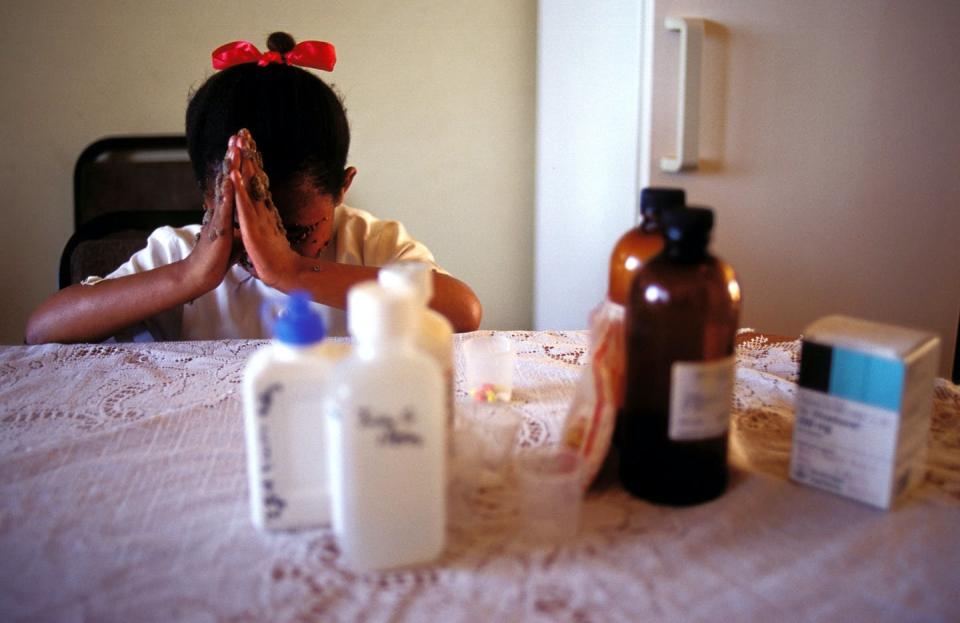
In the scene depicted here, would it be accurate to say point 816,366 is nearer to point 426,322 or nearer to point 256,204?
point 426,322

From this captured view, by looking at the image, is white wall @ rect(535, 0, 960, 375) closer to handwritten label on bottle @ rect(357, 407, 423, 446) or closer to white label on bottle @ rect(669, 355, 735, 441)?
white label on bottle @ rect(669, 355, 735, 441)

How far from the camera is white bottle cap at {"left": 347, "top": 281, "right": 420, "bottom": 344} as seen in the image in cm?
43

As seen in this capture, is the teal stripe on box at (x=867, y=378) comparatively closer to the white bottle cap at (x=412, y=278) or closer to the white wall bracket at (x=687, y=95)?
the white bottle cap at (x=412, y=278)

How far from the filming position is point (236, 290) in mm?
1252

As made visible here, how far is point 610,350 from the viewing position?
1.95 feet

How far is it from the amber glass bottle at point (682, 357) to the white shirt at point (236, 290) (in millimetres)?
695

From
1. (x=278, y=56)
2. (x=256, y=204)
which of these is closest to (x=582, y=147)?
(x=278, y=56)

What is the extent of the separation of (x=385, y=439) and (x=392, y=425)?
1cm

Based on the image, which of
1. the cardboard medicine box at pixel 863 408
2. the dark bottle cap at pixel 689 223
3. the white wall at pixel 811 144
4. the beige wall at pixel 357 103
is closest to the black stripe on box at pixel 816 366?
the cardboard medicine box at pixel 863 408

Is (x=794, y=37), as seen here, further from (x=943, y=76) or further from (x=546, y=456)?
(x=546, y=456)

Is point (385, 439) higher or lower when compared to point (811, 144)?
lower

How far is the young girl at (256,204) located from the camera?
1024 mm

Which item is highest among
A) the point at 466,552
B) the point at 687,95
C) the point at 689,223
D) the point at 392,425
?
the point at 687,95

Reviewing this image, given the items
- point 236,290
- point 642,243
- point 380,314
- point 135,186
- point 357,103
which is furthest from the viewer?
point 357,103
